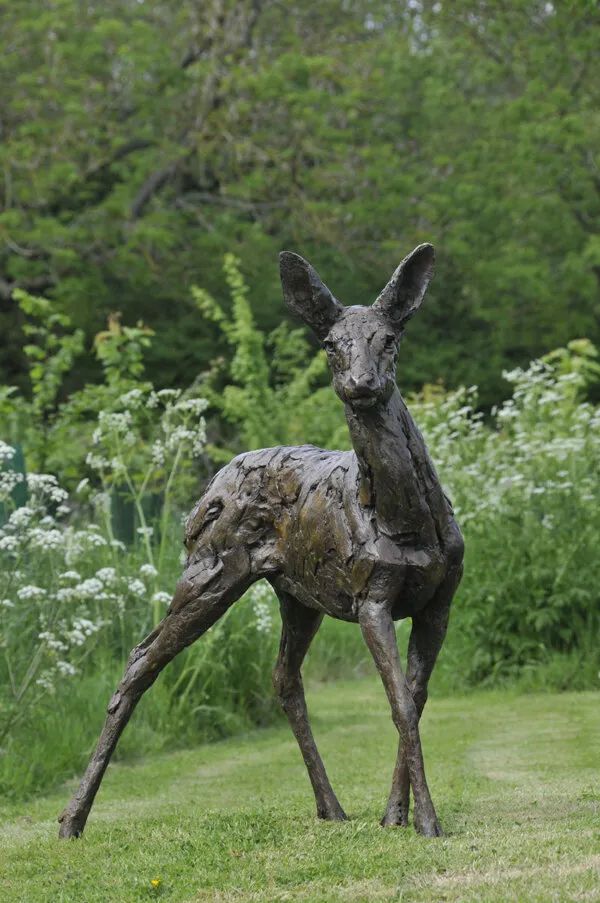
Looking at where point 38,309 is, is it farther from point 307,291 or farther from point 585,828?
point 585,828

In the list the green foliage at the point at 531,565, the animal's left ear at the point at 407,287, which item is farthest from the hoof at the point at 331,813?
the green foliage at the point at 531,565

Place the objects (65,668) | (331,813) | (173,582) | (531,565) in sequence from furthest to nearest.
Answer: (531,565)
(173,582)
(65,668)
(331,813)

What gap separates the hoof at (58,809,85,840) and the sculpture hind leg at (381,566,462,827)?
1475 mm

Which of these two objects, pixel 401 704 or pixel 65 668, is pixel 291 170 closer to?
pixel 65 668

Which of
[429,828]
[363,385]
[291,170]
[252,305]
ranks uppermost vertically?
[291,170]

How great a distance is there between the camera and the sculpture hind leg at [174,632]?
5.93 m

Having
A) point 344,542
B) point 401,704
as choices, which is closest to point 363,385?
point 344,542

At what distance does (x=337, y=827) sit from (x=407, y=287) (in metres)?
2.36

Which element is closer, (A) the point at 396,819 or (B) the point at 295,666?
(A) the point at 396,819

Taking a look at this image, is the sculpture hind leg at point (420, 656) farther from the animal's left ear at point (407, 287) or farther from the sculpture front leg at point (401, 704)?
the animal's left ear at point (407, 287)

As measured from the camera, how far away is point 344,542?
5.33m

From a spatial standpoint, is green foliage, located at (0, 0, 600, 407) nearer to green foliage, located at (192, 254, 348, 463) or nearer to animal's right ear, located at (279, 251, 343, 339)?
green foliage, located at (192, 254, 348, 463)

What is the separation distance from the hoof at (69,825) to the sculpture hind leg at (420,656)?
1.48 meters

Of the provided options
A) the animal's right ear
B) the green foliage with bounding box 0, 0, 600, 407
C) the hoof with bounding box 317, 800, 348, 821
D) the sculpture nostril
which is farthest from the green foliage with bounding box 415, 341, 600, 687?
the green foliage with bounding box 0, 0, 600, 407
